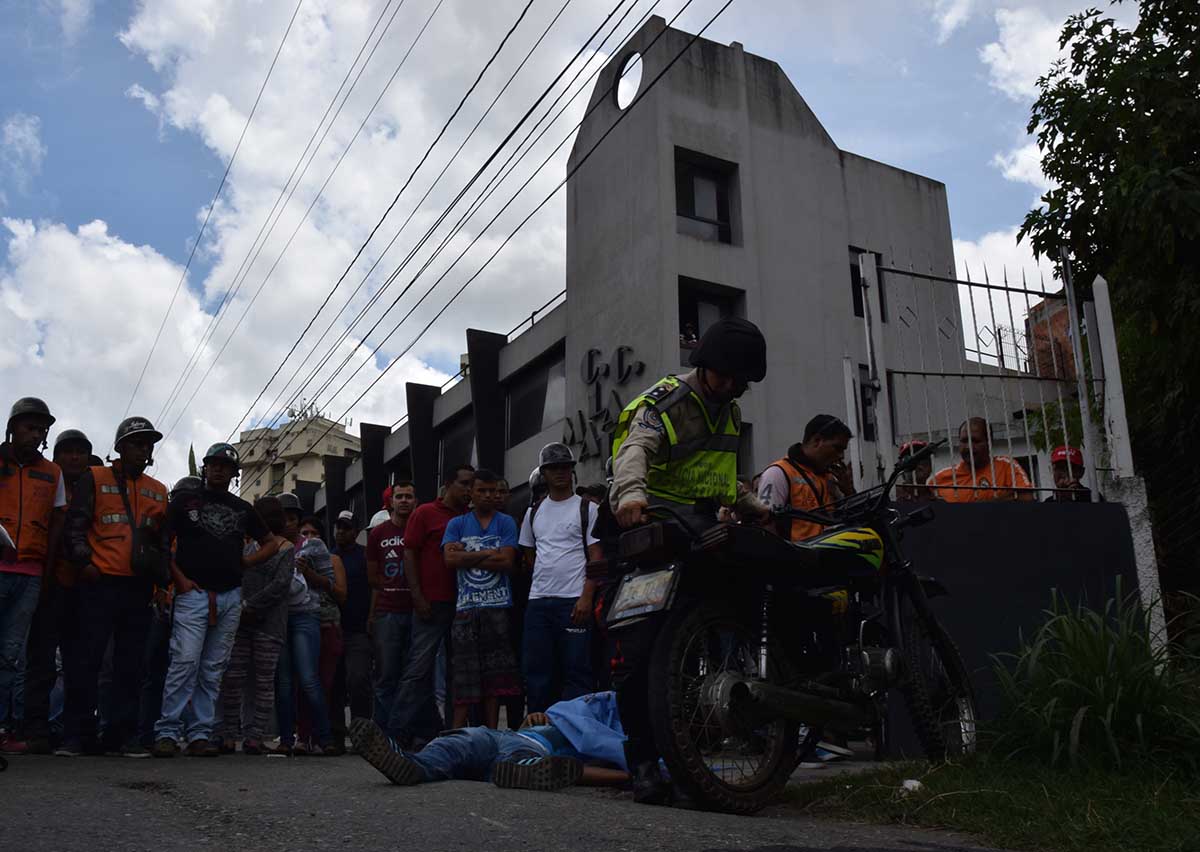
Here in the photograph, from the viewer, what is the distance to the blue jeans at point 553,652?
6.98 m

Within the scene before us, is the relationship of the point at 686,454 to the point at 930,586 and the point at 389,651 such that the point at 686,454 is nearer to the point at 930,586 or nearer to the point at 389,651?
the point at 930,586

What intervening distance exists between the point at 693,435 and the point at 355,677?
18.2 feet

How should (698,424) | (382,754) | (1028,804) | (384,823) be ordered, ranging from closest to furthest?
1. (384,823)
2. (1028,804)
3. (382,754)
4. (698,424)

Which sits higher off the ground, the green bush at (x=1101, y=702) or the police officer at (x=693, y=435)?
the police officer at (x=693, y=435)

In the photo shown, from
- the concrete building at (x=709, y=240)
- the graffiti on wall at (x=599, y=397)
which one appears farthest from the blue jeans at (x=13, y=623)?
the graffiti on wall at (x=599, y=397)

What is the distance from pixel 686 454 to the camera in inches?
182

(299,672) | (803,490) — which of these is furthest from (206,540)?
(803,490)

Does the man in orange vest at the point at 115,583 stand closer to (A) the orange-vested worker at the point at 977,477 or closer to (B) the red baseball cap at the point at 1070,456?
(A) the orange-vested worker at the point at 977,477

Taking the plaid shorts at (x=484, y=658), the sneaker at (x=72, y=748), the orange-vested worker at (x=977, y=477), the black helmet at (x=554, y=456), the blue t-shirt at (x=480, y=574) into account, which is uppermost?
the black helmet at (x=554, y=456)

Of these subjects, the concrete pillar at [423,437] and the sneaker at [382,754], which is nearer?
the sneaker at [382,754]

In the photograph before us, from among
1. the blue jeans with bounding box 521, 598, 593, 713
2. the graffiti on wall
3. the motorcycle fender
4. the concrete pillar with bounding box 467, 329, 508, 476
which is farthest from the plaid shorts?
the concrete pillar with bounding box 467, 329, 508, 476

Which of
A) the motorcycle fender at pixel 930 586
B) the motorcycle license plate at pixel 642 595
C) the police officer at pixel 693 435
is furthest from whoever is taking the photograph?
the motorcycle fender at pixel 930 586

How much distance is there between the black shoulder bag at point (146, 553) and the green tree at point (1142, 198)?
780 cm

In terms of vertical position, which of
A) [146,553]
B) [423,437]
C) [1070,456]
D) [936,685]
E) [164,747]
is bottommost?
[164,747]
